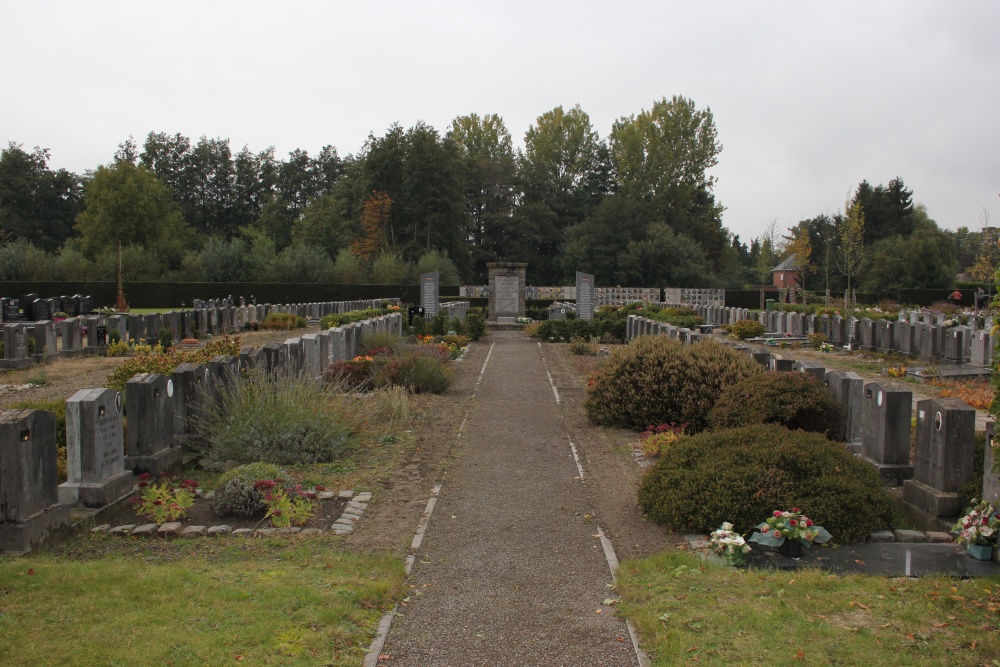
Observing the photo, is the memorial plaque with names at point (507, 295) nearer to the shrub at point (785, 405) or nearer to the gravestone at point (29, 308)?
the gravestone at point (29, 308)

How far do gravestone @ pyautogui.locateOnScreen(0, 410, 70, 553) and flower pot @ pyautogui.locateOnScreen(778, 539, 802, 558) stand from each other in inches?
219

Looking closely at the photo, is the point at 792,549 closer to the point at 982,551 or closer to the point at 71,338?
the point at 982,551

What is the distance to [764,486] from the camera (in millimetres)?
6316

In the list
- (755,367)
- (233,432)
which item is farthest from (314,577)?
(755,367)

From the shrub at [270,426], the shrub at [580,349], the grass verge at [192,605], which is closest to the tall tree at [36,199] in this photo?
the shrub at [580,349]

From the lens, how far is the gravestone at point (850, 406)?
8.77 meters

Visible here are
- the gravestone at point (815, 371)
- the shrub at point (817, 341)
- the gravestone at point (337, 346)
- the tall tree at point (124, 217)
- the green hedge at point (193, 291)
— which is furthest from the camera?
the tall tree at point (124, 217)

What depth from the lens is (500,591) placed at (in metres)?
5.25

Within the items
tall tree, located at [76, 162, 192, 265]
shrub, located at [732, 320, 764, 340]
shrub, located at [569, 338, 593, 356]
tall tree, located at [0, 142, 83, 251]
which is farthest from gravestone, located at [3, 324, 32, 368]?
tall tree, located at [0, 142, 83, 251]

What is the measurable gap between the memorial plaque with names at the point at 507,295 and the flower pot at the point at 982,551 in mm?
31246

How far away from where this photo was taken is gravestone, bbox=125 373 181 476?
8125 millimetres

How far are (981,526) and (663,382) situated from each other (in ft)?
18.2

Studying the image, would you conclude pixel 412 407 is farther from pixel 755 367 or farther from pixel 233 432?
pixel 755 367

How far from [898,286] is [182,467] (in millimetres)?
52525
